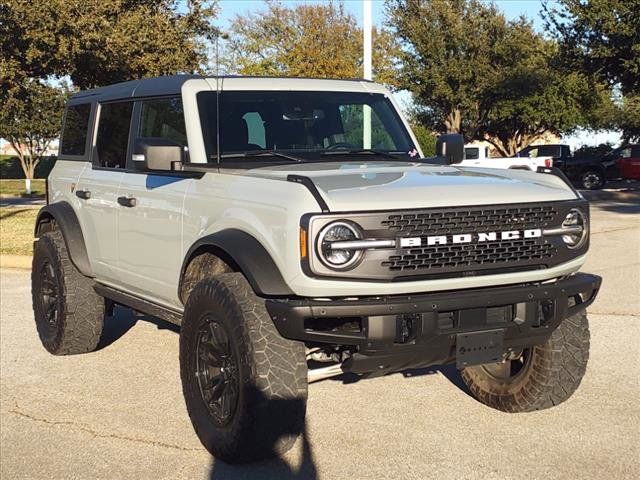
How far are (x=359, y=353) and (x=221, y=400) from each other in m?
0.85

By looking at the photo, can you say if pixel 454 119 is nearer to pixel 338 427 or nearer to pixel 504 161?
pixel 504 161

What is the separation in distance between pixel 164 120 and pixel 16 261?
7.40 meters

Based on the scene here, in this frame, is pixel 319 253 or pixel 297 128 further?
pixel 297 128

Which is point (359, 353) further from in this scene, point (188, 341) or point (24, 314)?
point (24, 314)

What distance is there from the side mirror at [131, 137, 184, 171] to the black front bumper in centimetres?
124

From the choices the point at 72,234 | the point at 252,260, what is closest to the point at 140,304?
the point at 72,234

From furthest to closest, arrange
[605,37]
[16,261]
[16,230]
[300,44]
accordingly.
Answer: [300,44] < [605,37] < [16,230] < [16,261]

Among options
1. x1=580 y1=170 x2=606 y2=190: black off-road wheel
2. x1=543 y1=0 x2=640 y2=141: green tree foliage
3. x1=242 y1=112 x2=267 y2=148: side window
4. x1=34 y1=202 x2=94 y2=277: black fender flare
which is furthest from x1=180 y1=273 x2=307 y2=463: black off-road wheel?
x1=580 y1=170 x2=606 y2=190: black off-road wheel

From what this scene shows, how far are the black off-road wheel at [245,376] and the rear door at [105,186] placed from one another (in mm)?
1583

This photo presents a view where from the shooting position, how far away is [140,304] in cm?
550

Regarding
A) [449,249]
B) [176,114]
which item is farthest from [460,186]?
[176,114]

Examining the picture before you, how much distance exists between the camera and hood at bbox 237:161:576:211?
3.82m

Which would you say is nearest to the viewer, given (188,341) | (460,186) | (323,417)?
(460,186)

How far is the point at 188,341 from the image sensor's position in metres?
4.46
